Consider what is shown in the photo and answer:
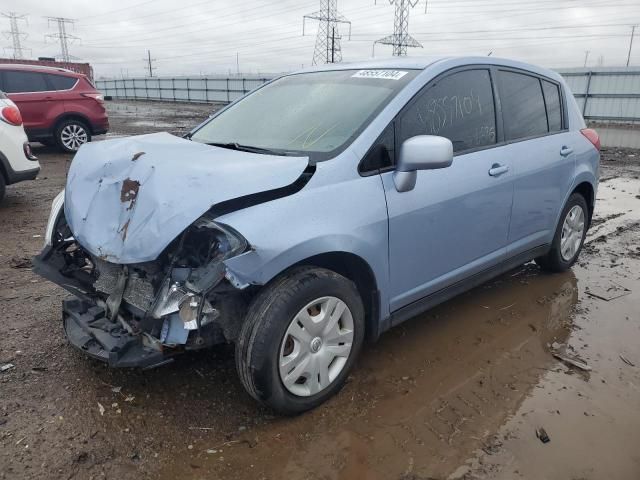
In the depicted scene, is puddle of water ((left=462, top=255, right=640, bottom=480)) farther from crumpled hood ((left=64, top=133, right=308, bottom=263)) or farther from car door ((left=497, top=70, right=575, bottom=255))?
crumpled hood ((left=64, top=133, right=308, bottom=263))

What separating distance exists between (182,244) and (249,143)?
955 mm

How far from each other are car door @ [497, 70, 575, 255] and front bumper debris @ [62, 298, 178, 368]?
8.54ft

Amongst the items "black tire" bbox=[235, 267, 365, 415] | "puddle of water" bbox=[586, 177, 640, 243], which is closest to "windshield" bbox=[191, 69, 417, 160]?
"black tire" bbox=[235, 267, 365, 415]

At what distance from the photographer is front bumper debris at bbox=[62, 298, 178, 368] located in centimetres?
234

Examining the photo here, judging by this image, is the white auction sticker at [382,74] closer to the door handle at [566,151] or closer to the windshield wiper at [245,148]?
the windshield wiper at [245,148]

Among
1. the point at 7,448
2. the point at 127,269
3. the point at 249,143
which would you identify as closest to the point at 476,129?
the point at 249,143

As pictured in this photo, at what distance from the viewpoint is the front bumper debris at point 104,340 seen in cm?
234

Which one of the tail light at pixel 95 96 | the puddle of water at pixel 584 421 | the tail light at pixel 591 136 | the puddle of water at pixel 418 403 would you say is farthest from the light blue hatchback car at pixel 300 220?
the tail light at pixel 95 96

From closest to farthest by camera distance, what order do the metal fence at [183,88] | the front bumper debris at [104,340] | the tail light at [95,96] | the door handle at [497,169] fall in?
the front bumper debris at [104,340]
the door handle at [497,169]
the tail light at [95,96]
the metal fence at [183,88]

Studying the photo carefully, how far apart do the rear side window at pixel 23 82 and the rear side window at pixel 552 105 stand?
970 cm

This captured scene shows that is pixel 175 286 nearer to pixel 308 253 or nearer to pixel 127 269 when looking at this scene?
pixel 127 269

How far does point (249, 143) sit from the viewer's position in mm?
3072

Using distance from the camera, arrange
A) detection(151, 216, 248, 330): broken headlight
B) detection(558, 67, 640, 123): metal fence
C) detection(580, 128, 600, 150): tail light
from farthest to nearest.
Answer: detection(558, 67, 640, 123): metal fence
detection(580, 128, 600, 150): tail light
detection(151, 216, 248, 330): broken headlight

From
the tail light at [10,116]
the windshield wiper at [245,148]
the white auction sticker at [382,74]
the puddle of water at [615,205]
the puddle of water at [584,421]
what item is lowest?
the puddle of water at [615,205]
